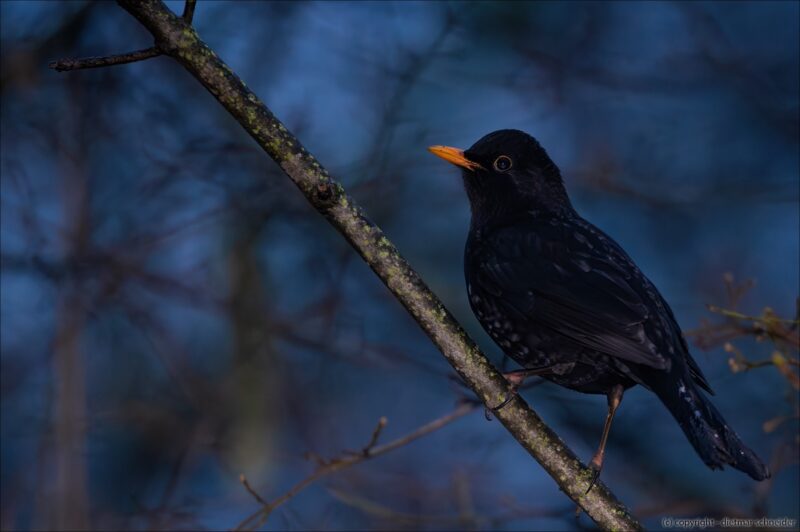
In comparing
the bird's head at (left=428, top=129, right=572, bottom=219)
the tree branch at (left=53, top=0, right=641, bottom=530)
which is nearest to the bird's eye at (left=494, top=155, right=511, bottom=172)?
the bird's head at (left=428, top=129, right=572, bottom=219)

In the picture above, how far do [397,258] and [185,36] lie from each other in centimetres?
100

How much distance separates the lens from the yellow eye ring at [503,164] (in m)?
4.73

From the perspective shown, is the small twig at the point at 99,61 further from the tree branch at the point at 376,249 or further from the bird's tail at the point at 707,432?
the bird's tail at the point at 707,432

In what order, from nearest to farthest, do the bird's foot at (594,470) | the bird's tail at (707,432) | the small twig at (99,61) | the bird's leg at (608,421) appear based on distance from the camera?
the small twig at (99,61) < the bird's foot at (594,470) < the bird's tail at (707,432) < the bird's leg at (608,421)

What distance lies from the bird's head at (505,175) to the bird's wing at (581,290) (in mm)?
228

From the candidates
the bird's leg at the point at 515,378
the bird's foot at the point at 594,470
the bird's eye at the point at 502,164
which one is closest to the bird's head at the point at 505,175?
the bird's eye at the point at 502,164

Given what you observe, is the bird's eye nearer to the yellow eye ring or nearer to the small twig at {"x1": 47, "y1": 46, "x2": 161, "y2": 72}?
the yellow eye ring

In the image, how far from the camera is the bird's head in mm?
4676

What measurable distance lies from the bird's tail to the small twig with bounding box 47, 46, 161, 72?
2232 millimetres

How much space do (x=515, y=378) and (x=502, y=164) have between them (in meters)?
1.34

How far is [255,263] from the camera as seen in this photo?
7070 mm

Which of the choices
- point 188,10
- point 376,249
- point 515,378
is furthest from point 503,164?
point 188,10

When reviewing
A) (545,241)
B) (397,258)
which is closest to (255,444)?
(545,241)

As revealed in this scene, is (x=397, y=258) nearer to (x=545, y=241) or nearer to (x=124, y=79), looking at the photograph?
(x=545, y=241)
